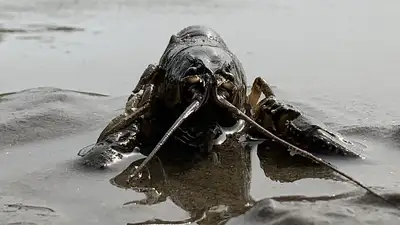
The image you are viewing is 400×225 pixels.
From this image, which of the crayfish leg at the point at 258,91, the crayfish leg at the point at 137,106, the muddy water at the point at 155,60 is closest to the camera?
the muddy water at the point at 155,60

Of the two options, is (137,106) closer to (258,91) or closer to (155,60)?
(258,91)

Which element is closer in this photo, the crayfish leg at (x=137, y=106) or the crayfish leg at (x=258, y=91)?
the crayfish leg at (x=137, y=106)

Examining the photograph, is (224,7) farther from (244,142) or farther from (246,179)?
(246,179)

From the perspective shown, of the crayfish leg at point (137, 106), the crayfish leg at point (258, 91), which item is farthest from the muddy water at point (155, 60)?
the crayfish leg at point (258, 91)

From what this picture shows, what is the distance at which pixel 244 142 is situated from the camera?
5.14m

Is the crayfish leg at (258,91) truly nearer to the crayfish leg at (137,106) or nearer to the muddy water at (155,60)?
the muddy water at (155,60)

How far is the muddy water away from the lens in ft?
12.0

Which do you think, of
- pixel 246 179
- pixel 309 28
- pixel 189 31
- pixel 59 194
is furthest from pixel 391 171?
pixel 309 28

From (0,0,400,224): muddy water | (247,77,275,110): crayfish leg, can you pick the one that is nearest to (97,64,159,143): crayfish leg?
(0,0,400,224): muddy water

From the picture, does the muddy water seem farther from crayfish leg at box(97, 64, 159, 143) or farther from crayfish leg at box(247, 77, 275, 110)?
crayfish leg at box(247, 77, 275, 110)

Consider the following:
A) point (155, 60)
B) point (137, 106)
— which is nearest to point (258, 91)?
point (137, 106)

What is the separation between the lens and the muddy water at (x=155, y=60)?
3.65m

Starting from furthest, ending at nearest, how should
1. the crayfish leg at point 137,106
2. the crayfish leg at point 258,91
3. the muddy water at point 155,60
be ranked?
the crayfish leg at point 258,91
the crayfish leg at point 137,106
the muddy water at point 155,60

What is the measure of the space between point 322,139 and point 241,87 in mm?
833
